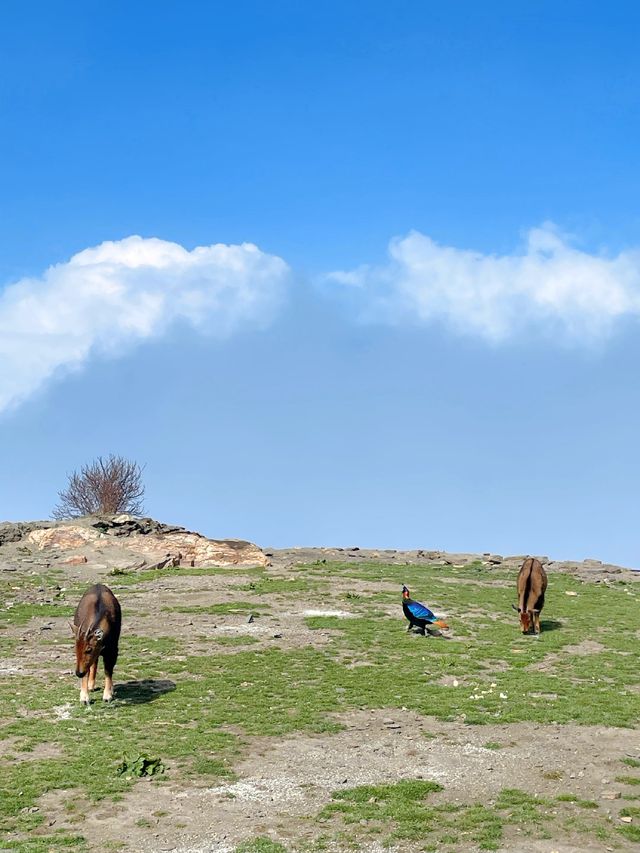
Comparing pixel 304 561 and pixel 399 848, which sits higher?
pixel 304 561

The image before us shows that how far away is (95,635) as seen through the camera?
745 inches

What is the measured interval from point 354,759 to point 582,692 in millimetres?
7808

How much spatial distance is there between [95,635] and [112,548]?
32.4 metres

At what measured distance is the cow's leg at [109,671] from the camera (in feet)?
63.4

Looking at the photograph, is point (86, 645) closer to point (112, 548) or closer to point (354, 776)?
point (354, 776)

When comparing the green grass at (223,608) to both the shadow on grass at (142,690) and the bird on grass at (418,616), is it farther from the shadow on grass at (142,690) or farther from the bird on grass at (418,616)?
the shadow on grass at (142,690)

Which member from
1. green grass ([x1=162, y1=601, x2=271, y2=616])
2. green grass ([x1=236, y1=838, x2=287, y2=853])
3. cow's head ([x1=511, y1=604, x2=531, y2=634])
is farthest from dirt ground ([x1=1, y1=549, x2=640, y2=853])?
green grass ([x1=162, y1=601, x2=271, y2=616])

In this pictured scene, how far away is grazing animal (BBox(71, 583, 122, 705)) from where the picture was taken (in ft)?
62.1

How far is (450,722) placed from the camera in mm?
18781

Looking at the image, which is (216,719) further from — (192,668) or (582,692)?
(582,692)

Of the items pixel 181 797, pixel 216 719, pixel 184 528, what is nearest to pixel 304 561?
pixel 184 528

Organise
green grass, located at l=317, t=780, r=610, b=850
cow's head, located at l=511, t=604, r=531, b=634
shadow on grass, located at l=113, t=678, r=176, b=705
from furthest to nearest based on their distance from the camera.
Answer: cow's head, located at l=511, t=604, r=531, b=634
shadow on grass, located at l=113, t=678, r=176, b=705
green grass, located at l=317, t=780, r=610, b=850

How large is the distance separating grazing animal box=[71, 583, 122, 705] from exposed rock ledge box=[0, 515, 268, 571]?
2614 cm

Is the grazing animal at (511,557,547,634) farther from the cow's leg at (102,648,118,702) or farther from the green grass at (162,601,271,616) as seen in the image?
the cow's leg at (102,648,118,702)
